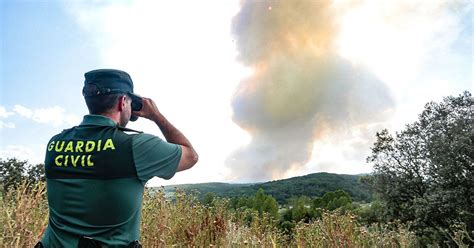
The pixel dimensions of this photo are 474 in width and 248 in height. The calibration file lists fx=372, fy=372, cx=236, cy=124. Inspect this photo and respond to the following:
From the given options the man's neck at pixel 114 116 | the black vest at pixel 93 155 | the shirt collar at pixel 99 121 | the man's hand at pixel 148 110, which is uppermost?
the man's hand at pixel 148 110

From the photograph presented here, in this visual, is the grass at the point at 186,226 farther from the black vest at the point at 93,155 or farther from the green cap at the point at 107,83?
the green cap at the point at 107,83

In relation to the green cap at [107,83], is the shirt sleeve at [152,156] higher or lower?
lower

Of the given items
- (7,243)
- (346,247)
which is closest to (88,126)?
(7,243)

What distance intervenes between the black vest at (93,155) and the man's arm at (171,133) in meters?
0.28

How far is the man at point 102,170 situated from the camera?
189 centimetres

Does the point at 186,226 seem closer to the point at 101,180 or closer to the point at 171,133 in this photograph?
the point at 171,133

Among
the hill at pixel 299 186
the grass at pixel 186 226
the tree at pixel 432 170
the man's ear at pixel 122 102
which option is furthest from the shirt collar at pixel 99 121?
the hill at pixel 299 186

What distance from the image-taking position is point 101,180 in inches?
74.5

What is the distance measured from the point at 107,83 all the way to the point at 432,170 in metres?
20.0

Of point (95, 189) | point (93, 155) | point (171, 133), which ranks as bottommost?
point (95, 189)

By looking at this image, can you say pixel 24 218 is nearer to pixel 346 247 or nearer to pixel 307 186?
pixel 346 247

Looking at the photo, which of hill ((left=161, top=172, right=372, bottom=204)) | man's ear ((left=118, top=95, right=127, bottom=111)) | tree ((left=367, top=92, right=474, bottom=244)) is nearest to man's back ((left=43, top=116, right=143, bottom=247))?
man's ear ((left=118, top=95, right=127, bottom=111))

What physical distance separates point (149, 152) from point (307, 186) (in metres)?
59.6

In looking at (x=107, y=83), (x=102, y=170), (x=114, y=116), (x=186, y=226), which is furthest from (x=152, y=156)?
(x=186, y=226)
